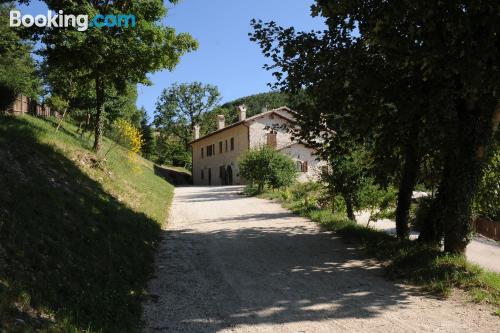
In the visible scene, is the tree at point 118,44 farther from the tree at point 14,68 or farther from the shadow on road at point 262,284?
the tree at point 14,68

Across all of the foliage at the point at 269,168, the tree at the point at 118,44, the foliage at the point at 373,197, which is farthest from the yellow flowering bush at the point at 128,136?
the foliage at the point at 269,168

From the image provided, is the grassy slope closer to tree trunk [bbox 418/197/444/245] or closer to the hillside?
tree trunk [bbox 418/197/444/245]

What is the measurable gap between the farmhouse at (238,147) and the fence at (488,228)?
1257 cm

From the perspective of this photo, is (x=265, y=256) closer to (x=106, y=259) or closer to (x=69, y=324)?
(x=106, y=259)

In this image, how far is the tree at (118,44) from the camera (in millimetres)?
13500

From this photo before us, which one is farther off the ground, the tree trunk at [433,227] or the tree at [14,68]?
the tree at [14,68]

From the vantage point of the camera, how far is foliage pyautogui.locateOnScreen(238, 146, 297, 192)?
2756cm

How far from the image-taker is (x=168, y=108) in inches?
2953

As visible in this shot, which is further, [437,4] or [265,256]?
[265,256]

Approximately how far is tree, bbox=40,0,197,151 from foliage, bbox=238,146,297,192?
40.7ft

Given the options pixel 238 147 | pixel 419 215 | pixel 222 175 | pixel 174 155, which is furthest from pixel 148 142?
pixel 419 215

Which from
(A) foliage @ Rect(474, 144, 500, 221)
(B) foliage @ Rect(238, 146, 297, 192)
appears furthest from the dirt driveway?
(B) foliage @ Rect(238, 146, 297, 192)

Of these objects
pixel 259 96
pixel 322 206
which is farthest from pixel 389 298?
pixel 259 96

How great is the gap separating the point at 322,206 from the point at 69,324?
1450cm
